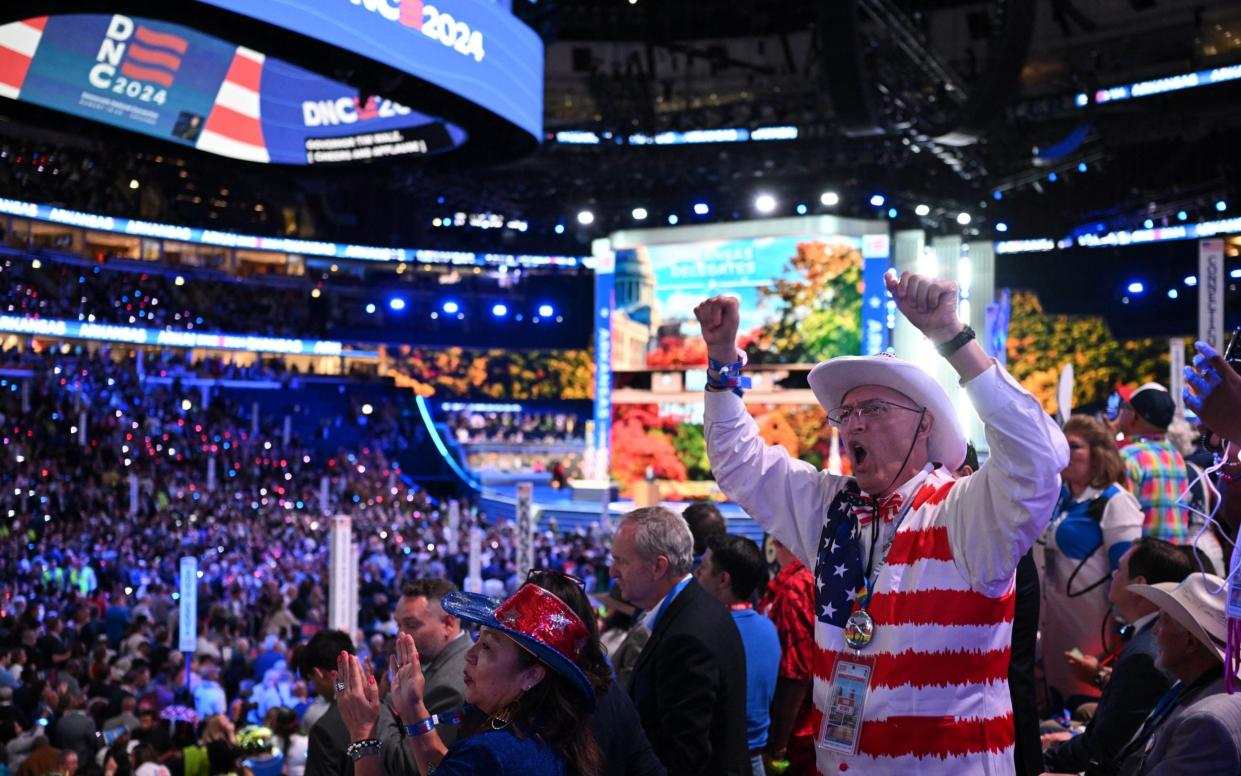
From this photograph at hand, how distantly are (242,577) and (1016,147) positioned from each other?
13.6 metres

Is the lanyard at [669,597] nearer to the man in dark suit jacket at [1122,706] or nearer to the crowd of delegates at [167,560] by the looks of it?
the crowd of delegates at [167,560]

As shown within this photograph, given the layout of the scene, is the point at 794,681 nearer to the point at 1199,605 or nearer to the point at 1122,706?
the point at 1122,706

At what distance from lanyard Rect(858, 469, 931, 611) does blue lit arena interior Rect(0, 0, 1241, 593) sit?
6.71 m

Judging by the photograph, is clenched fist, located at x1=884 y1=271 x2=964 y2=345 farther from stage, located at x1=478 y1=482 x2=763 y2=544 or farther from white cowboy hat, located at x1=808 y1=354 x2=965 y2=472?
stage, located at x1=478 y1=482 x2=763 y2=544

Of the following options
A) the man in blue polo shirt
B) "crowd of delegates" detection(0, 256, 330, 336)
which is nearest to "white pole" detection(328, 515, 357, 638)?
the man in blue polo shirt

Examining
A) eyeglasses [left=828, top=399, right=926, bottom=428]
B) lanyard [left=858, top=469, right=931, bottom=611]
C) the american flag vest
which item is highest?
eyeglasses [left=828, top=399, right=926, bottom=428]

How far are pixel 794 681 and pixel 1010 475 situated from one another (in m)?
2.52

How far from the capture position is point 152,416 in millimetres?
26250

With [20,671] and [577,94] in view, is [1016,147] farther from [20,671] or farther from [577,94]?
[20,671]

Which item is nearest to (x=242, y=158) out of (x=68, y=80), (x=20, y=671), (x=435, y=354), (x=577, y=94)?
(x=68, y=80)

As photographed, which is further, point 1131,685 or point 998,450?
point 1131,685

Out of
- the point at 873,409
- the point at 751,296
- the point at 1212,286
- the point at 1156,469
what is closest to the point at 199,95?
the point at 1212,286

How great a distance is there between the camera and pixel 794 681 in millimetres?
4520

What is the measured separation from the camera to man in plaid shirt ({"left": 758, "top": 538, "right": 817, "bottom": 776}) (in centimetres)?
452
